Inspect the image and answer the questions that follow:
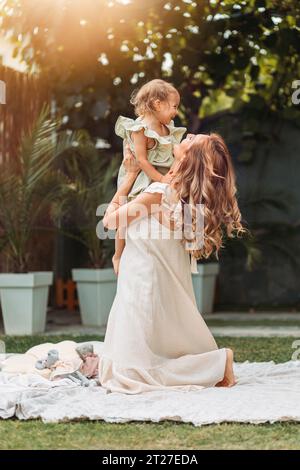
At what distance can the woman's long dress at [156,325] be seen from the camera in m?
4.16

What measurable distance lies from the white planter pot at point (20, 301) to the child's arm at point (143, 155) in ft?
8.26

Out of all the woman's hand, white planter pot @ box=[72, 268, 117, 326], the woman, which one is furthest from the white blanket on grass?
white planter pot @ box=[72, 268, 117, 326]

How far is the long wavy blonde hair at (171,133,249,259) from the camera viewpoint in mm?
4230

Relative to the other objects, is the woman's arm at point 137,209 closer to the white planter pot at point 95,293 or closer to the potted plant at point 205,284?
the white planter pot at point 95,293

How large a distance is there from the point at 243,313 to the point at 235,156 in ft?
5.54

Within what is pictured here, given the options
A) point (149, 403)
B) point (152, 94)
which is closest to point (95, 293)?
point (152, 94)

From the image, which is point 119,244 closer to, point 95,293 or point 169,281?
point 169,281

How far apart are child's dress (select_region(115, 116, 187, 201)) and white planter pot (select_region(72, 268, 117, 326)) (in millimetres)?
2766

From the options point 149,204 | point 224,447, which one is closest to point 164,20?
point 149,204

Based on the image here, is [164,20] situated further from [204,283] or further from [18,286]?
[18,286]

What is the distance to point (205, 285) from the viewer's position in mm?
8406

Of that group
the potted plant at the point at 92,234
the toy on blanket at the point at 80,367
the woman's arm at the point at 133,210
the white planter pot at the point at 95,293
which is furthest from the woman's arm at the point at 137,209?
the white planter pot at the point at 95,293

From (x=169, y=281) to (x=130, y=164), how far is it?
752 mm

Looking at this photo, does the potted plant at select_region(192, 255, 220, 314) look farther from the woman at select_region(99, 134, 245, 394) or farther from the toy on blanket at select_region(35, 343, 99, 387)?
the woman at select_region(99, 134, 245, 394)
